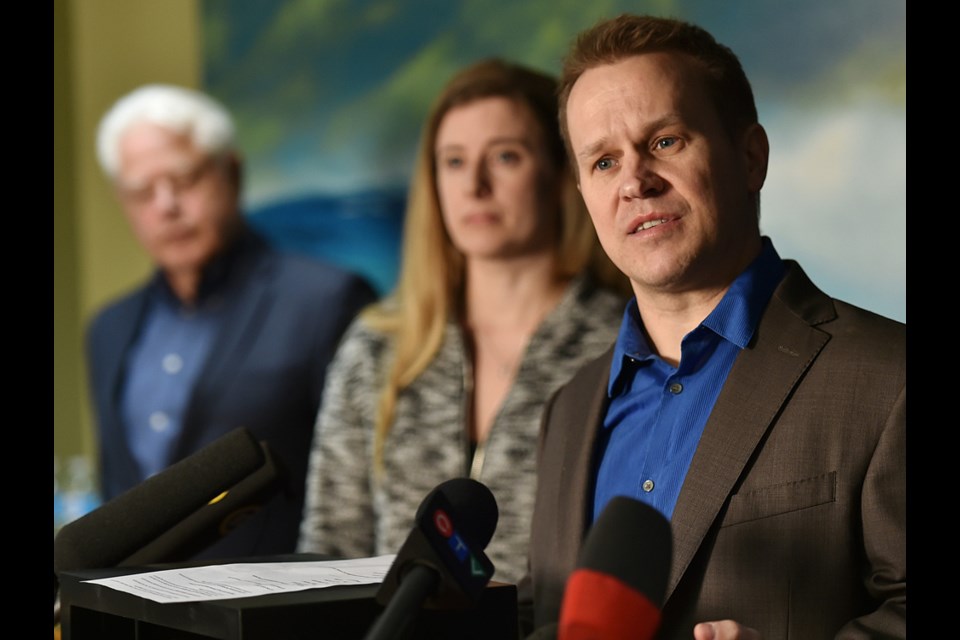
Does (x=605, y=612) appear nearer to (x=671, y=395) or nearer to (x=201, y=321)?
(x=671, y=395)

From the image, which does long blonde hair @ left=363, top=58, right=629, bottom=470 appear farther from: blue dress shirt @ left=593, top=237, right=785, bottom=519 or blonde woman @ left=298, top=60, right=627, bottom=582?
blue dress shirt @ left=593, top=237, right=785, bottom=519

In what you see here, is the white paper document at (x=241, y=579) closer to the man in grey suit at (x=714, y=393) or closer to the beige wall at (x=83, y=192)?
the man in grey suit at (x=714, y=393)

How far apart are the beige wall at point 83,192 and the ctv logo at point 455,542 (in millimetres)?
3403

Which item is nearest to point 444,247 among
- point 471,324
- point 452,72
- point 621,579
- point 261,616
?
point 471,324

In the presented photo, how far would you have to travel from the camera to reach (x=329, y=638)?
127cm

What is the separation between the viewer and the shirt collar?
5.45 ft

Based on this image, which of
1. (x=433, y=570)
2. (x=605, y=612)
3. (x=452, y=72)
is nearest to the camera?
(x=605, y=612)

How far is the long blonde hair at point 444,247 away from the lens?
295cm

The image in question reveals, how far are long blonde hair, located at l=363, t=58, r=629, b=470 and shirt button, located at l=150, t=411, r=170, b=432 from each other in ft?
3.18

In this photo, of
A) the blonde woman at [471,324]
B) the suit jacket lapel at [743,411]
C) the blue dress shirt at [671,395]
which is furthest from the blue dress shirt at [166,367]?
the suit jacket lapel at [743,411]

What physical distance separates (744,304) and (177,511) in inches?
→ 33.0

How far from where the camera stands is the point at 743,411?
1.59 metres
